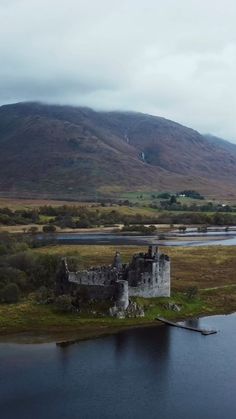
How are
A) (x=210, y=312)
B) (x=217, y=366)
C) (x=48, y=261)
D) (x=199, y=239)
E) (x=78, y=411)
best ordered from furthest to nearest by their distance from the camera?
1. (x=199, y=239)
2. (x=48, y=261)
3. (x=210, y=312)
4. (x=217, y=366)
5. (x=78, y=411)

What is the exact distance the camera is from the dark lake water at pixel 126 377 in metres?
53.5

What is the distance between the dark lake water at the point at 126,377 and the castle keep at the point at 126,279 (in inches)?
240

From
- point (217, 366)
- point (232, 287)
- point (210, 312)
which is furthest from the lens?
point (232, 287)

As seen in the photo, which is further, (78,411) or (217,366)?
(217,366)

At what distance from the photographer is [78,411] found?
53094mm

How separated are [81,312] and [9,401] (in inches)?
1023

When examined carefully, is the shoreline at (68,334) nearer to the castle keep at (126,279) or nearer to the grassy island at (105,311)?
the grassy island at (105,311)

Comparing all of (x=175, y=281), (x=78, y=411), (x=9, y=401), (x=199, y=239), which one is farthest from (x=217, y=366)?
(x=199, y=239)

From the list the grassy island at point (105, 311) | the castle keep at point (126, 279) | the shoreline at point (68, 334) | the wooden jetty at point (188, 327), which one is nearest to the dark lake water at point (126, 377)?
the wooden jetty at point (188, 327)

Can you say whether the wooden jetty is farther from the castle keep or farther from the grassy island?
the castle keep

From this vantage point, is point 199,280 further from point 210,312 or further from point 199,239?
point 199,239

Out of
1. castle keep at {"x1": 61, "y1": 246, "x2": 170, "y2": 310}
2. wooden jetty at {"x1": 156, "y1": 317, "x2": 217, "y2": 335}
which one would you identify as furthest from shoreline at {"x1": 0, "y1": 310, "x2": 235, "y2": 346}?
castle keep at {"x1": 61, "y1": 246, "x2": 170, "y2": 310}

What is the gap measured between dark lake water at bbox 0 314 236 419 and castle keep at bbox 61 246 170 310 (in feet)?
20.0

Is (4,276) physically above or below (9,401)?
above
